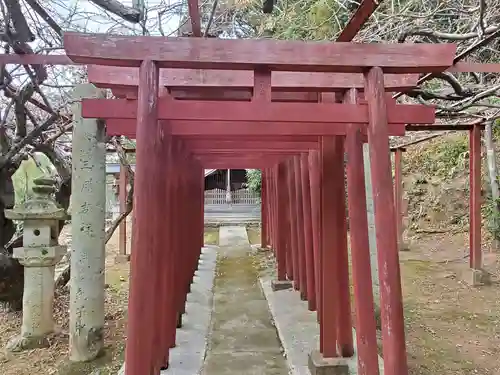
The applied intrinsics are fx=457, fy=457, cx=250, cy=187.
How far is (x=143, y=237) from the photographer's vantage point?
2.91 metres

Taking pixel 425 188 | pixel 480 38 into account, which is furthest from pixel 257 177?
pixel 480 38

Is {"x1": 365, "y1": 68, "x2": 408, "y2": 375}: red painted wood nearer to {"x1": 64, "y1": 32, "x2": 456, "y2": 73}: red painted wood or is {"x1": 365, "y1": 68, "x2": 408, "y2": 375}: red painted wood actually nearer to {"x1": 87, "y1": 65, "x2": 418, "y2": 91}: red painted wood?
{"x1": 64, "y1": 32, "x2": 456, "y2": 73}: red painted wood

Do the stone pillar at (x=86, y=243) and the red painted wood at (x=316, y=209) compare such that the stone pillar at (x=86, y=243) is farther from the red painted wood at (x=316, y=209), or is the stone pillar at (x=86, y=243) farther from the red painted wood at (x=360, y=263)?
the red painted wood at (x=360, y=263)

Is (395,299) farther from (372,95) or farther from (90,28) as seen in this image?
(90,28)

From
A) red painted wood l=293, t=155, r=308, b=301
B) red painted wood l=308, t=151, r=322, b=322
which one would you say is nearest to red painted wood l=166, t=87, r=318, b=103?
red painted wood l=308, t=151, r=322, b=322

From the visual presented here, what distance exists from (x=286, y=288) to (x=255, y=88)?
5.91 metres

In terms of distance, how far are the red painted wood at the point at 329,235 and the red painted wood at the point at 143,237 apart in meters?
1.85

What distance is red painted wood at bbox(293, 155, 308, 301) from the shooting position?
22.8 ft

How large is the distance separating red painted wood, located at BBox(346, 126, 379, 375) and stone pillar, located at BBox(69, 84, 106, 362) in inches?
110

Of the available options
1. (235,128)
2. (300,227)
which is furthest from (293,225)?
(235,128)

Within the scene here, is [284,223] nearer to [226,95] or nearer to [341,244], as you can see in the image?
[341,244]

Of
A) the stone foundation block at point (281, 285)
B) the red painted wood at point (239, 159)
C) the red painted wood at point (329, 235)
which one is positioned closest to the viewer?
the red painted wood at point (329, 235)

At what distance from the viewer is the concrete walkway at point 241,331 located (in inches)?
195

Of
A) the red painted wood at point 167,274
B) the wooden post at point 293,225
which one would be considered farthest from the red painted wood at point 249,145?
the wooden post at point 293,225
